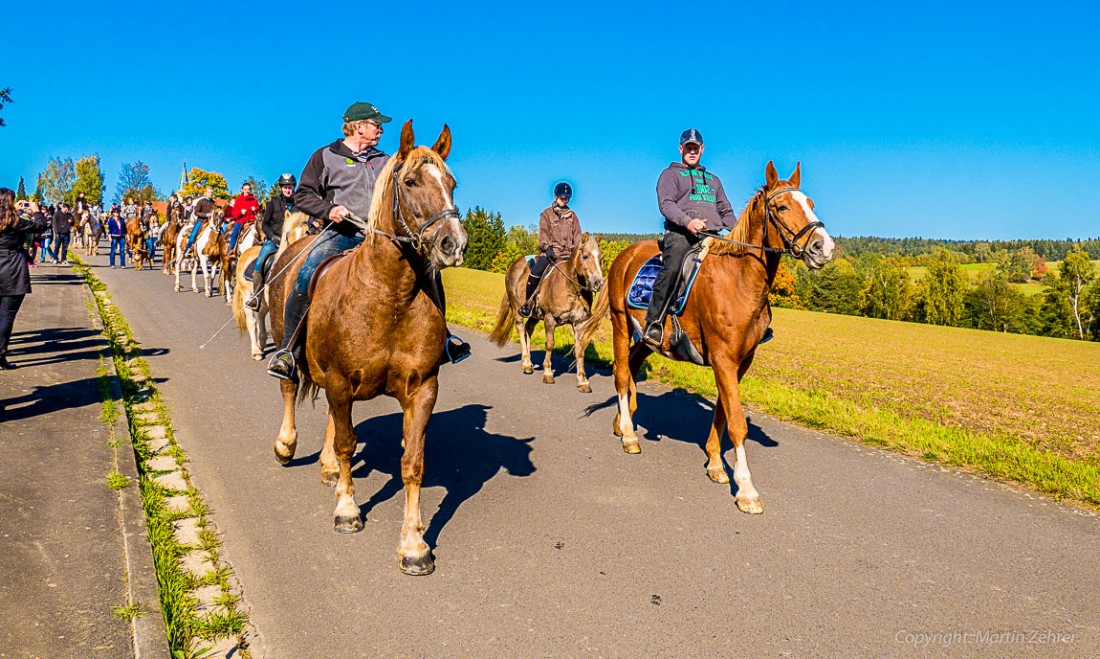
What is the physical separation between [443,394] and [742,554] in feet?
18.7

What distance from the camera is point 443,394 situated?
9.80 m

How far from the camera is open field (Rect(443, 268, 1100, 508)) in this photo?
280 inches

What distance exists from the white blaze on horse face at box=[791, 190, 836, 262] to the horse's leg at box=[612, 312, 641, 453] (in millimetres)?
2802

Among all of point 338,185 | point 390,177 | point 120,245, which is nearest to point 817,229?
point 390,177

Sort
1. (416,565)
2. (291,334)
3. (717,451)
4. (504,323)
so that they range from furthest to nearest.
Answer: (504,323) → (717,451) → (291,334) → (416,565)

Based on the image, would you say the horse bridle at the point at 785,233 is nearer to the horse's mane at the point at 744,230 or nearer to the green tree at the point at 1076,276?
the horse's mane at the point at 744,230

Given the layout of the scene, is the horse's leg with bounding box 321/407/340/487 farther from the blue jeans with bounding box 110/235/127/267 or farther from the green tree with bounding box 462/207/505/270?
the green tree with bounding box 462/207/505/270

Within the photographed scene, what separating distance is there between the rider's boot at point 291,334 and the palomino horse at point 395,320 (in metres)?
0.32

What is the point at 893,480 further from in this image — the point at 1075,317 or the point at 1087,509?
the point at 1075,317

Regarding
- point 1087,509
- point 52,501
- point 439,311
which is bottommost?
point 52,501

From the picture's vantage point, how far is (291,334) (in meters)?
5.64

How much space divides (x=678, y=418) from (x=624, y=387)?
1.28 metres

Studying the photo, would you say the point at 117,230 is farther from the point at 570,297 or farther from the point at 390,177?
the point at 390,177

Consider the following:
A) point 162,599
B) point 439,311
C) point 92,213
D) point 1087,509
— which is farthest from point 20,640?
point 92,213
